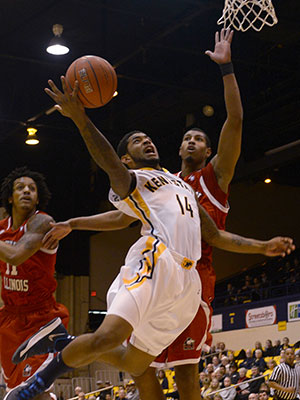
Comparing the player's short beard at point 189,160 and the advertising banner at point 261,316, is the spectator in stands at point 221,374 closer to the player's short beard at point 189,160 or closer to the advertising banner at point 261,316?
the advertising banner at point 261,316

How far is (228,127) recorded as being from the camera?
5.79m

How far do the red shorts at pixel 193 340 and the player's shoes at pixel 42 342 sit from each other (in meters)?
0.73

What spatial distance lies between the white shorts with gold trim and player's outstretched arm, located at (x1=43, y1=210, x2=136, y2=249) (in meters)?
0.79

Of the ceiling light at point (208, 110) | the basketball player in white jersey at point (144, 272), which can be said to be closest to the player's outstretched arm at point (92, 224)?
the basketball player in white jersey at point (144, 272)

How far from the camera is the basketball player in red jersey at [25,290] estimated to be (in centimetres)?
585

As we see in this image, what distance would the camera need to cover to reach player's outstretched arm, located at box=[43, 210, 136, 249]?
5773 millimetres

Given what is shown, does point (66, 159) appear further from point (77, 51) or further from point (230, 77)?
point (230, 77)

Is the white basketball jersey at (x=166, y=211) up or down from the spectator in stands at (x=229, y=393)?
up

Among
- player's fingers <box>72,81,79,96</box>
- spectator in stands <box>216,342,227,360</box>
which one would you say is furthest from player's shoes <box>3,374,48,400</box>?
spectator in stands <box>216,342,227,360</box>

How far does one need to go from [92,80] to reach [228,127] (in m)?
1.15

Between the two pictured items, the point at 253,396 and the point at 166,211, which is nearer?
the point at 166,211

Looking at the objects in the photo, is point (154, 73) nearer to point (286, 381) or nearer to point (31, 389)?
point (286, 381)

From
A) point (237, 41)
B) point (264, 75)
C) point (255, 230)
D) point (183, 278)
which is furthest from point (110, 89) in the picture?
point (255, 230)

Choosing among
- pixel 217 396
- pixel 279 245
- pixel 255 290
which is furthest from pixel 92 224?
pixel 255 290
